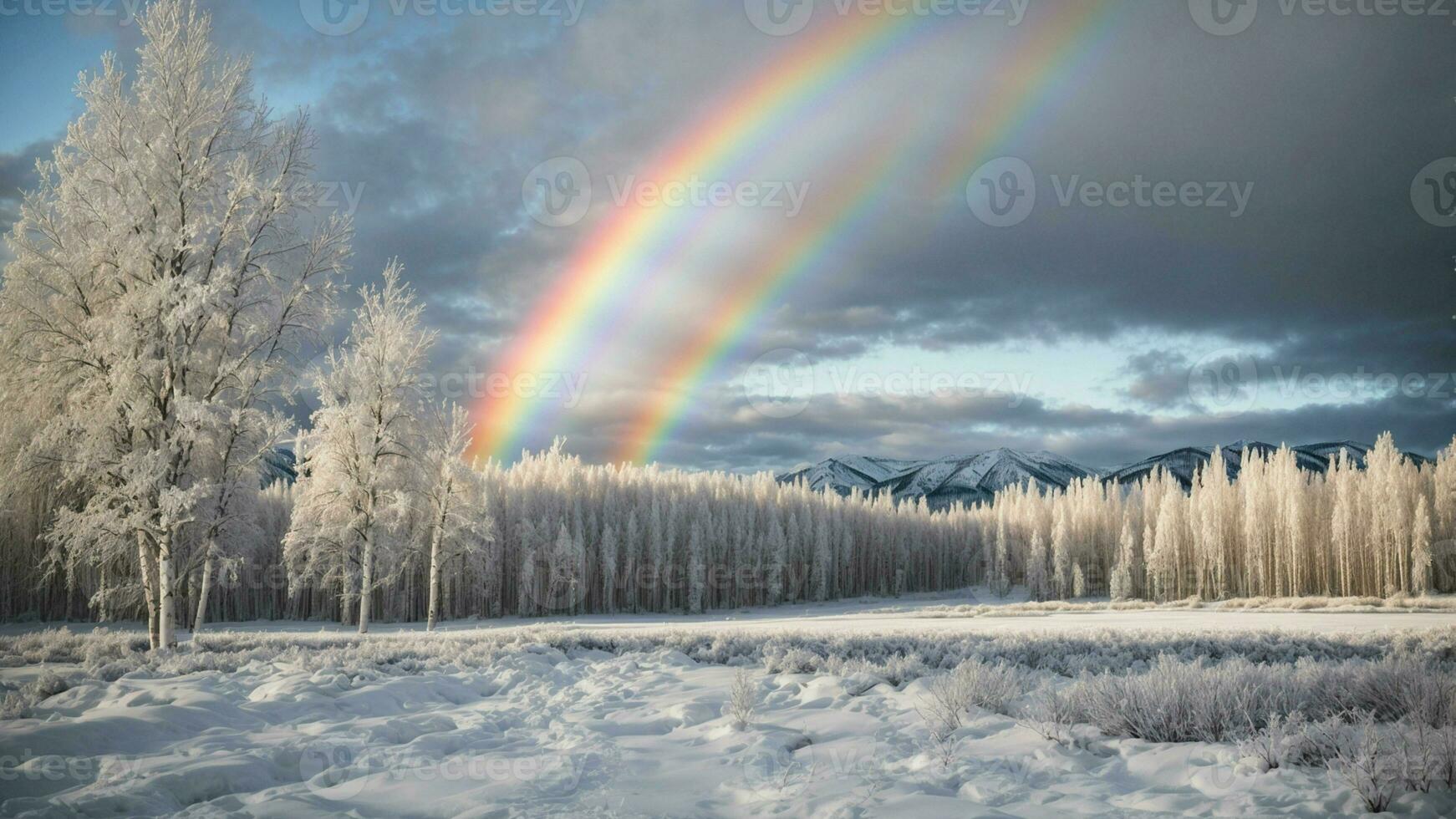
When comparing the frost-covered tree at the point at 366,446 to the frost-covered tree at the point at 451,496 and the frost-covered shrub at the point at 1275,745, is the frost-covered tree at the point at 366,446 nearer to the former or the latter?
the frost-covered tree at the point at 451,496

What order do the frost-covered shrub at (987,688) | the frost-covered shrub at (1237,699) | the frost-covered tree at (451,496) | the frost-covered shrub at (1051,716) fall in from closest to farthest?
1. the frost-covered shrub at (1237,699)
2. the frost-covered shrub at (1051,716)
3. the frost-covered shrub at (987,688)
4. the frost-covered tree at (451,496)

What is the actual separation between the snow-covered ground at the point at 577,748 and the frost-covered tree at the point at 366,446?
15.4 meters

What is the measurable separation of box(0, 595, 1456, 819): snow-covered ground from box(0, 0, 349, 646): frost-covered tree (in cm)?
451

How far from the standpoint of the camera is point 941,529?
125375mm

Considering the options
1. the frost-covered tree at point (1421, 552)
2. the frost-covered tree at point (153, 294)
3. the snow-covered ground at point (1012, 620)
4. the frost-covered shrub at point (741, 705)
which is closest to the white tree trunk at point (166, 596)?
the frost-covered tree at point (153, 294)

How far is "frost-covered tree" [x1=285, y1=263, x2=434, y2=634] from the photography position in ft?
100

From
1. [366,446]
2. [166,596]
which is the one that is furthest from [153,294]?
[366,446]

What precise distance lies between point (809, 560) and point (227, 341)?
8803 centimetres

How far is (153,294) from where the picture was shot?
686 inches

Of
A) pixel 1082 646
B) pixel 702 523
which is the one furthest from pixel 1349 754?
pixel 702 523

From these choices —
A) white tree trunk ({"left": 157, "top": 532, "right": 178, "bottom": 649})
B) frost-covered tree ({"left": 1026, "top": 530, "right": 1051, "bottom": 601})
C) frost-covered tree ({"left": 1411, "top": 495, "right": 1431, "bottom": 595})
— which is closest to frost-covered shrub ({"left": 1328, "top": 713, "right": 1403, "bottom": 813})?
white tree trunk ({"left": 157, "top": 532, "right": 178, "bottom": 649})

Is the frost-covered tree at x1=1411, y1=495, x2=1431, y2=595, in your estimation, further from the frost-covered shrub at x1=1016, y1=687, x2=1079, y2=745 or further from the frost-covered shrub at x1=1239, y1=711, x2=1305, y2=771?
the frost-covered shrub at x1=1239, y1=711, x2=1305, y2=771

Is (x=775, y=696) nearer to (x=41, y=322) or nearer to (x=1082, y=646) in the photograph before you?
(x=1082, y=646)

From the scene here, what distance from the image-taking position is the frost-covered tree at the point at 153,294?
17.5m
